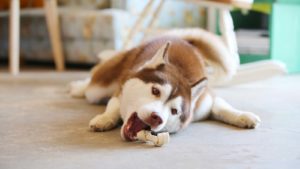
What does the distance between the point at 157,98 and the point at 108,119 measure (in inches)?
9.6

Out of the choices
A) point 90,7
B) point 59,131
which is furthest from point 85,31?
point 59,131

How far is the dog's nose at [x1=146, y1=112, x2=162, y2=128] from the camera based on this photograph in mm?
1147

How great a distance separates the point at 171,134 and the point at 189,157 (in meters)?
0.23

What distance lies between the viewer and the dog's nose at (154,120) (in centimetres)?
115

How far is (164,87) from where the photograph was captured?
1.21 meters

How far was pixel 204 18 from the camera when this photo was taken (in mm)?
3531

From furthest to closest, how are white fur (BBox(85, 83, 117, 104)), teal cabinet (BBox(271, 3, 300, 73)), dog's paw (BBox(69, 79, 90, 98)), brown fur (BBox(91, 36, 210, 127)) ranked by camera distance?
teal cabinet (BBox(271, 3, 300, 73))
dog's paw (BBox(69, 79, 90, 98))
white fur (BBox(85, 83, 117, 104))
brown fur (BBox(91, 36, 210, 127))

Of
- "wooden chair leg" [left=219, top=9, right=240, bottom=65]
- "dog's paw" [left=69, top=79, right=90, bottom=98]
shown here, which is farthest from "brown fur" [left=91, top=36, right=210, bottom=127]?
"wooden chair leg" [left=219, top=9, right=240, bottom=65]

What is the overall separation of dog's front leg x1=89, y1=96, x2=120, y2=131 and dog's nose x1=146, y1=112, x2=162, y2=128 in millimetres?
241

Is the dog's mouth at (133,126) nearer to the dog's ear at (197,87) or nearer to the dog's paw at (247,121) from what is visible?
the dog's ear at (197,87)

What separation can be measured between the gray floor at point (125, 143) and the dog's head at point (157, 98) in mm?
52

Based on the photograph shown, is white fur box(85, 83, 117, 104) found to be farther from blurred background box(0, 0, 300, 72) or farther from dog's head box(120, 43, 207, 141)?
blurred background box(0, 0, 300, 72)

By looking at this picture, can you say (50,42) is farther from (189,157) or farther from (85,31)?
(189,157)

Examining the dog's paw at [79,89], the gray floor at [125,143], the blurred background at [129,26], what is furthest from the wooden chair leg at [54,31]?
the gray floor at [125,143]
